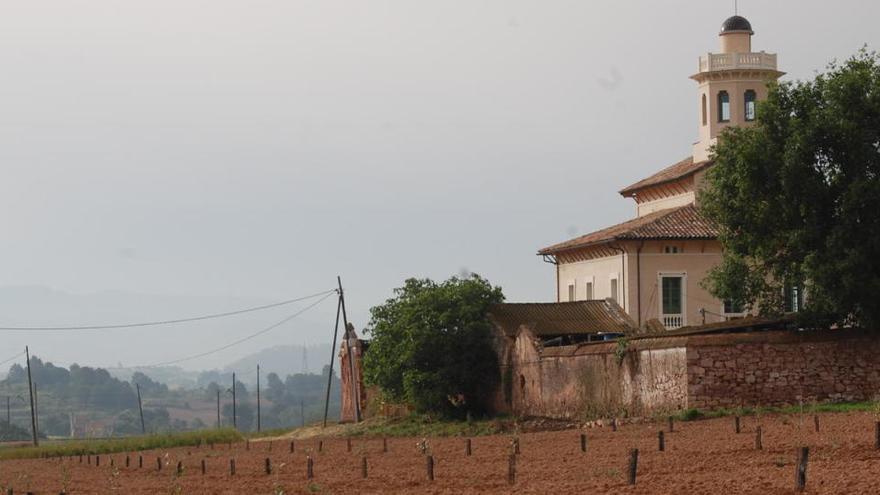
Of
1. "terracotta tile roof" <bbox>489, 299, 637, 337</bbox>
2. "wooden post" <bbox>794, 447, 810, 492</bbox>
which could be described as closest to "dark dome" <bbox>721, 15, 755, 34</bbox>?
"terracotta tile roof" <bbox>489, 299, 637, 337</bbox>

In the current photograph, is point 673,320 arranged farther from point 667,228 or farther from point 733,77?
point 733,77

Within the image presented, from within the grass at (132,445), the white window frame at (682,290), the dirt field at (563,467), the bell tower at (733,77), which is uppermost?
the bell tower at (733,77)

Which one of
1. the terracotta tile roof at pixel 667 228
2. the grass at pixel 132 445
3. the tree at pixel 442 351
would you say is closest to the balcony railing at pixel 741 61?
the terracotta tile roof at pixel 667 228

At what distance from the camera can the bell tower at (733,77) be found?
2589 inches

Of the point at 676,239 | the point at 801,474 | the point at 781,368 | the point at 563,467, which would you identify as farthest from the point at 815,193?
the point at 801,474

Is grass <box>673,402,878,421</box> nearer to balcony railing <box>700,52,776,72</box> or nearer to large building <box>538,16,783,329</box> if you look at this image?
large building <box>538,16,783,329</box>

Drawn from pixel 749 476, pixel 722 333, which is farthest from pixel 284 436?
pixel 749 476

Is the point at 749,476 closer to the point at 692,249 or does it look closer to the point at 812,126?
the point at 812,126

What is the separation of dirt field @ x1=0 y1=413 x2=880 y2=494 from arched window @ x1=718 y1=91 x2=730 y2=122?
23655 millimetres

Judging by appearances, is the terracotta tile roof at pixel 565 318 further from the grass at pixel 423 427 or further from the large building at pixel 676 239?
the grass at pixel 423 427

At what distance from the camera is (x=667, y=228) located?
60688mm

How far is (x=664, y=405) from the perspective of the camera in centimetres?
4688

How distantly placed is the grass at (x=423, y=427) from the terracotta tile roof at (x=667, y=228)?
949cm

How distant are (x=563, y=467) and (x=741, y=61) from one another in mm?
36021
